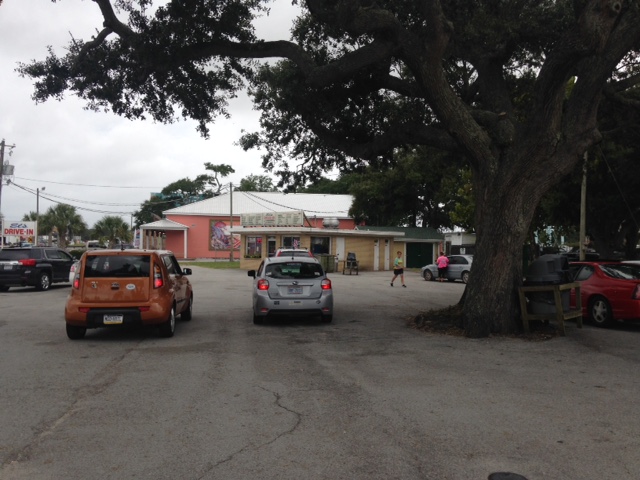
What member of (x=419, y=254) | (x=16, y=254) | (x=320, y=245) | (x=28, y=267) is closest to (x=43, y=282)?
(x=28, y=267)

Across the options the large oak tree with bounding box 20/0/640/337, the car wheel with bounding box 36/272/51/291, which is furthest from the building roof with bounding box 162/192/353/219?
the large oak tree with bounding box 20/0/640/337

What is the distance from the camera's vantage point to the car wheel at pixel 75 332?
10094 mm

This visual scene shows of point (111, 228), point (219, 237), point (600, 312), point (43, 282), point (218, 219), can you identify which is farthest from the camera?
point (111, 228)

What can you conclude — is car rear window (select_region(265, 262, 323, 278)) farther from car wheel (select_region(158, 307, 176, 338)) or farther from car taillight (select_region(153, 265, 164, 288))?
car taillight (select_region(153, 265, 164, 288))

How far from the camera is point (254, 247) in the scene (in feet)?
133

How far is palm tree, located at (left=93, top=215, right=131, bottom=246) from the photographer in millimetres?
63562

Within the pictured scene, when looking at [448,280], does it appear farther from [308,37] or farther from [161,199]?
[161,199]

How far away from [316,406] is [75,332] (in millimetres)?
6056

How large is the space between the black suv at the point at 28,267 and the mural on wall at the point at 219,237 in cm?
3206

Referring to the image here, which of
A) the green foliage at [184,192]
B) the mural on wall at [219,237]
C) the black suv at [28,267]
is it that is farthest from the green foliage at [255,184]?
the black suv at [28,267]

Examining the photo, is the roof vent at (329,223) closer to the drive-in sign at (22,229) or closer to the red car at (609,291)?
the drive-in sign at (22,229)

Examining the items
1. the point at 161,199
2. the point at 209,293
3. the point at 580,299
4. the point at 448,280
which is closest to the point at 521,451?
the point at 580,299

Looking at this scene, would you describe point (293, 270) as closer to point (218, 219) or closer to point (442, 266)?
point (442, 266)

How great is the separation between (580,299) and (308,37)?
30.5ft
